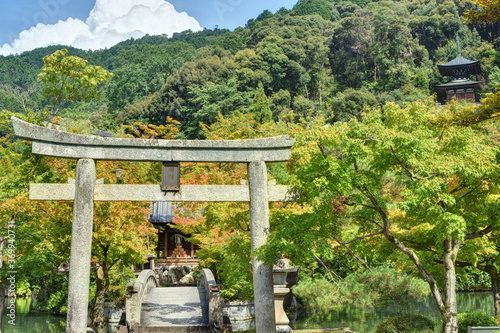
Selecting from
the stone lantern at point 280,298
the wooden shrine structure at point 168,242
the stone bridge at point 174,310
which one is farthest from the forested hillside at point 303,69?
the stone lantern at point 280,298

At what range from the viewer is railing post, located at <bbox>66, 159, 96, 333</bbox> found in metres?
9.51

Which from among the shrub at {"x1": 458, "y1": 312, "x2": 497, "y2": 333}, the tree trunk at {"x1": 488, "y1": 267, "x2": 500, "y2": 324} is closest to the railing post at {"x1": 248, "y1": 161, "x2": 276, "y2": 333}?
the shrub at {"x1": 458, "y1": 312, "x2": 497, "y2": 333}

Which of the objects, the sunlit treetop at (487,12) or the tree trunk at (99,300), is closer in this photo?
the sunlit treetop at (487,12)

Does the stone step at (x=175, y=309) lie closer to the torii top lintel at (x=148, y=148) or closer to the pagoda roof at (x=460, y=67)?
the torii top lintel at (x=148, y=148)

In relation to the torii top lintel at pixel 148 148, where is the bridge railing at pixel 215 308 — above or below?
below

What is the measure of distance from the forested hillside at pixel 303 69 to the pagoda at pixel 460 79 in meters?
1.53

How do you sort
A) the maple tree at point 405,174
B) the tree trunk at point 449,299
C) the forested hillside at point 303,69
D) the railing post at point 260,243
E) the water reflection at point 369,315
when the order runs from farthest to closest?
1. the forested hillside at point 303,69
2. the water reflection at point 369,315
3. the railing post at point 260,243
4. the tree trunk at point 449,299
5. the maple tree at point 405,174

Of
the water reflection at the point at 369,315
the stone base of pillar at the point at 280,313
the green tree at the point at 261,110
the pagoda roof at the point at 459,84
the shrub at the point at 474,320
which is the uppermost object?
the pagoda roof at the point at 459,84

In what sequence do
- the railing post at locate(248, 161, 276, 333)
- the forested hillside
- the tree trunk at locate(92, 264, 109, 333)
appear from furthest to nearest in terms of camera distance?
1. the forested hillside
2. the tree trunk at locate(92, 264, 109, 333)
3. the railing post at locate(248, 161, 276, 333)

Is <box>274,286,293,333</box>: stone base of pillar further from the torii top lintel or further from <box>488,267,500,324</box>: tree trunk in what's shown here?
<box>488,267,500,324</box>: tree trunk

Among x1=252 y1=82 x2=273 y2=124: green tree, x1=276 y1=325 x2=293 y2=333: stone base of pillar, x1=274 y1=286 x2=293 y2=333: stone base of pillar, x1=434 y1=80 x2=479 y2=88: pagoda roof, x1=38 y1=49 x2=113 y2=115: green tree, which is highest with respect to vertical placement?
x1=434 y1=80 x2=479 y2=88: pagoda roof

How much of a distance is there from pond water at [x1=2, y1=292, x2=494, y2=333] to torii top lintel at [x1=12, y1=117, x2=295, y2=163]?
1125 centimetres

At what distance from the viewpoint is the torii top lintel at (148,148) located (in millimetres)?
9773

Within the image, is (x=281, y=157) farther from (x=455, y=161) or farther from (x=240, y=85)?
(x=240, y=85)
